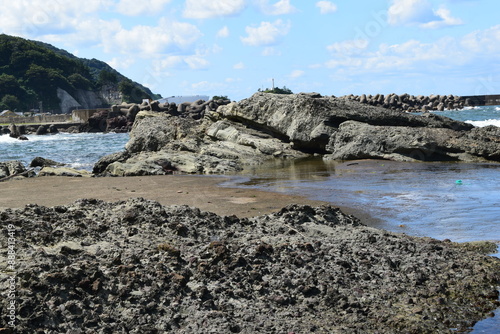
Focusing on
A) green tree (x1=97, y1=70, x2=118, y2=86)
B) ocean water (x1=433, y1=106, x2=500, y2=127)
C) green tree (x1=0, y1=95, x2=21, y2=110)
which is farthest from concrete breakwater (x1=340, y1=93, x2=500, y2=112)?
green tree (x1=97, y1=70, x2=118, y2=86)

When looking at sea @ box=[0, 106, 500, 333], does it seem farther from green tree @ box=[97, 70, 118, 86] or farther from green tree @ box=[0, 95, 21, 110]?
green tree @ box=[97, 70, 118, 86]

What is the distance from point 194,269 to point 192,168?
1061 centimetres

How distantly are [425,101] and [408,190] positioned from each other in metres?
81.3

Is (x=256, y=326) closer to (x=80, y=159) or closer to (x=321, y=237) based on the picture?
(x=321, y=237)


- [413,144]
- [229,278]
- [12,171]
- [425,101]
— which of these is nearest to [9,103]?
[425,101]

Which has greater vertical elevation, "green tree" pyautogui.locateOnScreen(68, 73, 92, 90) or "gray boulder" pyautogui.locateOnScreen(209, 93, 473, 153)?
"green tree" pyautogui.locateOnScreen(68, 73, 92, 90)

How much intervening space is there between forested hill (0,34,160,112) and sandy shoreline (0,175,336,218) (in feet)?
343

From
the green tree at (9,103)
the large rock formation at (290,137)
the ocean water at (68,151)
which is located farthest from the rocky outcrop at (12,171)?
the green tree at (9,103)

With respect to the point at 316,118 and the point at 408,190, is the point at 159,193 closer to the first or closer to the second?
the point at 408,190

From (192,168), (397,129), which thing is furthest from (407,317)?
(397,129)

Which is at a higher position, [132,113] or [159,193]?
[132,113]

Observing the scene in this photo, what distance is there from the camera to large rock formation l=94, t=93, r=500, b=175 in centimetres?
1588

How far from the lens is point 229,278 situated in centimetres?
509

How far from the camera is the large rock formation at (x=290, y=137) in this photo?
52.1ft
